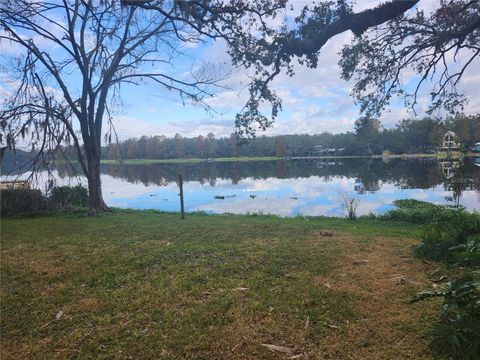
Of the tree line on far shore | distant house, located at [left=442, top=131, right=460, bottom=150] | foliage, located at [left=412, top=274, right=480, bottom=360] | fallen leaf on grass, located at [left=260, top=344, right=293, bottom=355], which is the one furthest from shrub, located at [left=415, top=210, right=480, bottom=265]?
the tree line on far shore

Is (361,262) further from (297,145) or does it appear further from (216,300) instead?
(297,145)

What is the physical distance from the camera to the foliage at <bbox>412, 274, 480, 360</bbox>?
2.66 m

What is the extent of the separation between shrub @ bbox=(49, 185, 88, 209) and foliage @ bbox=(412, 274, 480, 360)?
14.7 meters

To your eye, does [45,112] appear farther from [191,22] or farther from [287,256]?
[287,256]

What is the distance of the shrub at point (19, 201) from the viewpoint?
13453 mm

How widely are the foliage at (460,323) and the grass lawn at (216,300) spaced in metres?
0.21

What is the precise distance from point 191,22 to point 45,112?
948 cm

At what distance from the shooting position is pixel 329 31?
14.9 feet

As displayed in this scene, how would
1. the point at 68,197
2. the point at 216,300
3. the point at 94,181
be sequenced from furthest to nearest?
the point at 68,197 → the point at 94,181 → the point at 216,300

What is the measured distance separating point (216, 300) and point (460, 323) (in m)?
2.39

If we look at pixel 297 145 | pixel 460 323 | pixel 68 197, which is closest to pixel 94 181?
pixel 68 197

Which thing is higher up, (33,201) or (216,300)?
(33,201)

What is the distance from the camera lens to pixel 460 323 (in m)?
2.79

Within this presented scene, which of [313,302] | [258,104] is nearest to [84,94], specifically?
[258,104]
